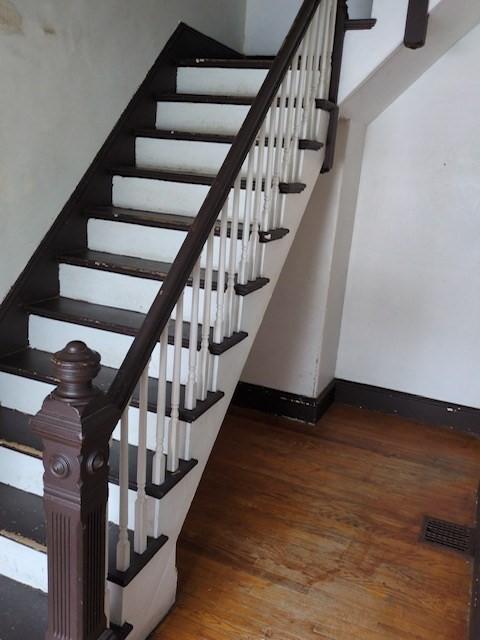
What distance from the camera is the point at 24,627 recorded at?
5.70 ft

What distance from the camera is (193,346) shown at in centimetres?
197

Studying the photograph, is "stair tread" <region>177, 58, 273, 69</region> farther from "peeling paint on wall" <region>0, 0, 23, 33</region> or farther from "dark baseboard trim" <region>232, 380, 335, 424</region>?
"dark baseboard trim" <region>232, 380, 335, 424</region>

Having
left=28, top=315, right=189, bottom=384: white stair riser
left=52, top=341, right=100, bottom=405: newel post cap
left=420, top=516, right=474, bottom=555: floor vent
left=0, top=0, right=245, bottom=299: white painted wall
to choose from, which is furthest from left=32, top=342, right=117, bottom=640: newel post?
left=420, top=516, right=474, bottom=555: floor vent

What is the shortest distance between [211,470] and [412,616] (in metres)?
1.23

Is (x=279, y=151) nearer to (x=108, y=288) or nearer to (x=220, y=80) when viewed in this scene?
(x=108, y=288)

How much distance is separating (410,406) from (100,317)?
2234mm

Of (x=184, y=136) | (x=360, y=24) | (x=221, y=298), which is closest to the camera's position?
(x=221, y=298)

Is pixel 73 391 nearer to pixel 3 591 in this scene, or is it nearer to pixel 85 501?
pixel 85 501

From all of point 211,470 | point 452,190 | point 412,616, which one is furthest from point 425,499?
point 452,190

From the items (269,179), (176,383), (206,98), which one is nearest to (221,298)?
(176,383)

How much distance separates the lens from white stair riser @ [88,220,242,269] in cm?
270

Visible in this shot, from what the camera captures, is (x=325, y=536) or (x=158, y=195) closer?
(x=325, y=536)

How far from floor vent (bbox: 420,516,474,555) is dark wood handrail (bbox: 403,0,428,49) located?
2.24 metres

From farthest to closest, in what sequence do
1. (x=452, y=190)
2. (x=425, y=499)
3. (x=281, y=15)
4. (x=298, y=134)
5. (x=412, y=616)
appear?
(x=281, y=15) < (x=452, y=190) < (x=425, y=499) < (x=298, y=134) < (x=412, y=616)
